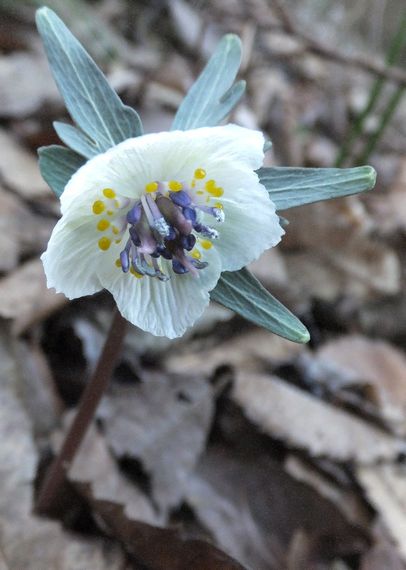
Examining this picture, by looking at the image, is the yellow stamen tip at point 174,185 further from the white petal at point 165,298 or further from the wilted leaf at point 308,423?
the wilted leaf at point 308,423

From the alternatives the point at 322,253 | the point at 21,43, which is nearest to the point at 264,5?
the point at 21,43

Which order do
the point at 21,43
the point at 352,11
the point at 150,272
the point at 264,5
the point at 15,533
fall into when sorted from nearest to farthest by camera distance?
the point at 150,272 < the point at 15,533 < the point at 21,43 < the point at 264,5 < the point at 352,11

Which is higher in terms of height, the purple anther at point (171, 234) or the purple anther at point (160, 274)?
the purple anther at point (171, 234)

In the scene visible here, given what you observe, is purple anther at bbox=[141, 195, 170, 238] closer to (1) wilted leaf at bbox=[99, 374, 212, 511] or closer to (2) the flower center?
(2) the flower center

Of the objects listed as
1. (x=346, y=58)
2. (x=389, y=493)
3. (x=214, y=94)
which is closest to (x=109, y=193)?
(x=214, y=94)

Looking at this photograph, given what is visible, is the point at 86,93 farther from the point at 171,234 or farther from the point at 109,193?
the point at 171,234

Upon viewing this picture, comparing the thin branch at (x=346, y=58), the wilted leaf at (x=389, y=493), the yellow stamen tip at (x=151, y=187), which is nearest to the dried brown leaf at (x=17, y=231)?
the yellow stamen tip at (x=151, y=187)

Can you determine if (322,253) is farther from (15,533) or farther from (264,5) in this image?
(264,5)
